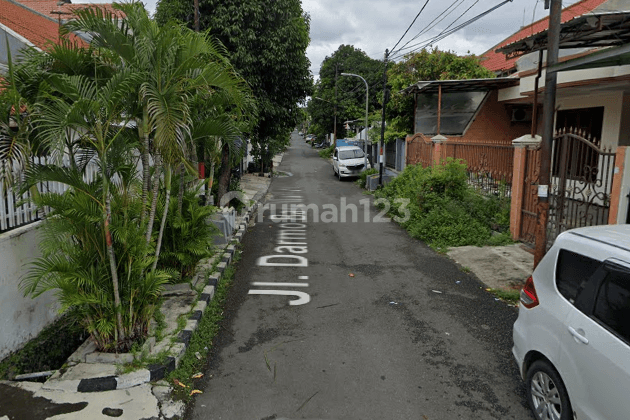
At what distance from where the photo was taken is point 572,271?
12.3ft

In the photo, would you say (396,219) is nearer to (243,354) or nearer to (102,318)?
(243,354)

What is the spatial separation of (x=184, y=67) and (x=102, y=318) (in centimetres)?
275

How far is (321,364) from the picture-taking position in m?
5.05

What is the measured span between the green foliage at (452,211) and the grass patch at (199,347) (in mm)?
5560

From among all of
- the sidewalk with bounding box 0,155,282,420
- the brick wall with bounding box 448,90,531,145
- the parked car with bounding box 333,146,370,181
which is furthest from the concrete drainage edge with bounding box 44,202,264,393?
the parked car with bounding box 333,146,370,181

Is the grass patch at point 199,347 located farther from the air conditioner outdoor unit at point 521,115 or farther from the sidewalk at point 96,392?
the air conditioner outdoor unit at point 521,115

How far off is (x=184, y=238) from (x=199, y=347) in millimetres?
2354

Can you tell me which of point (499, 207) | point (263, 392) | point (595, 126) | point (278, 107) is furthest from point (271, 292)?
point (595, 126)

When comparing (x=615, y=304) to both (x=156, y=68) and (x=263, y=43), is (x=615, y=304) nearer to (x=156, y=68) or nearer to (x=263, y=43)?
(x=156, y=68)

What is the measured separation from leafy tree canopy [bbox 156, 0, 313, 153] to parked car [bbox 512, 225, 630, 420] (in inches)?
418

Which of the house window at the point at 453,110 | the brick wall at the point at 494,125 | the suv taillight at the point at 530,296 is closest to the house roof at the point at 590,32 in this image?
the suv taillight at the point at 530,296

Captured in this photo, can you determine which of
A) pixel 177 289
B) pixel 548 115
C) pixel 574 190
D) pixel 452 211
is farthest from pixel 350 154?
pixel 177 289

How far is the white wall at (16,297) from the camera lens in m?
5.01

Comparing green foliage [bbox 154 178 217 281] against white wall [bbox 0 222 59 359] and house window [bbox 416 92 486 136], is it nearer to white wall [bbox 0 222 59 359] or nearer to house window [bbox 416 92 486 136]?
white wall [bbox 0 222 59 359]
